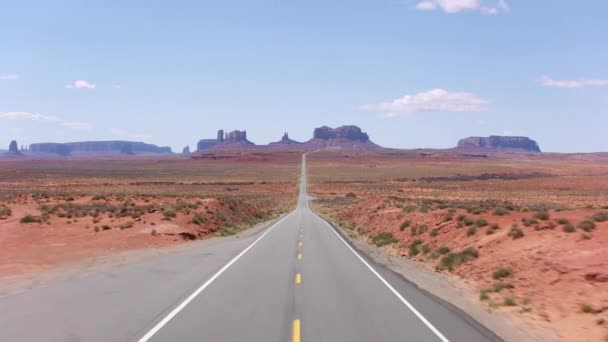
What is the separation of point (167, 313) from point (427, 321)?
17.0ft

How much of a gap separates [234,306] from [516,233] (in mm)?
10509

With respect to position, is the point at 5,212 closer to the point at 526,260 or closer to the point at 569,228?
the point at 526,260

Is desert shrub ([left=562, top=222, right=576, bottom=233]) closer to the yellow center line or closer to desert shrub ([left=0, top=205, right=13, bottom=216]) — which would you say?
the yellow center line

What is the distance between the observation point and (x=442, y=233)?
79.7 feet

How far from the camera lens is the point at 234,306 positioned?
1223 cm

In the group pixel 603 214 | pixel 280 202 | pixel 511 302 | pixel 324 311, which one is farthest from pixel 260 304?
pixel 280 202

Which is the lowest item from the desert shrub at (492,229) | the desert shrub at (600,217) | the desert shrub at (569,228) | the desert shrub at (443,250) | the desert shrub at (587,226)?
the desert shrub at (443,250)

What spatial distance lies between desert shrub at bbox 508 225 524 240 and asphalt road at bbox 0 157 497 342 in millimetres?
4275

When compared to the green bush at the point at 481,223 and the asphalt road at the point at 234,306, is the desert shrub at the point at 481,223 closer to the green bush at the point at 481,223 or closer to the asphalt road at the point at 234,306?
the green bush at the point at 481,223

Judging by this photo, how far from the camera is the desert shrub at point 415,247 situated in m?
23.7

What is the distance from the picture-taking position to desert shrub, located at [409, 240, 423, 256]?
23705 millimetres

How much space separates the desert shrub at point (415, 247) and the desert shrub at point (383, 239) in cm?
323

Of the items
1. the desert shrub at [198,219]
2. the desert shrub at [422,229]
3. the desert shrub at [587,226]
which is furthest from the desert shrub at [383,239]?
the desert shrub at [587,226]

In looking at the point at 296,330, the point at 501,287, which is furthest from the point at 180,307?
the point at 501,287
